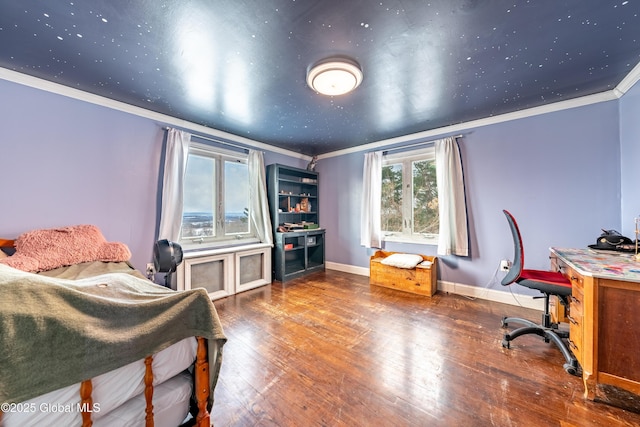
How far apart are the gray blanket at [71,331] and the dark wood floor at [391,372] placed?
717 mm

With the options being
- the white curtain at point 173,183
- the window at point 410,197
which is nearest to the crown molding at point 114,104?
the white curtain at point 173,183

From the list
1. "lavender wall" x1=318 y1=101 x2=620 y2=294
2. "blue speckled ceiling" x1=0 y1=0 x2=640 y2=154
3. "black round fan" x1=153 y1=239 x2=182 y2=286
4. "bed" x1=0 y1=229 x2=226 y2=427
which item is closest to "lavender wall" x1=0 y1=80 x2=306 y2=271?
"blue speckled ceiling" x1=0 y1=0 x2=640 y2=154

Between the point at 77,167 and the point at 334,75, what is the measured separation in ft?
8.77

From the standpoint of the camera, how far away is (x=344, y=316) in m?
2.50

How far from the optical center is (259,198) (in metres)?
3.76

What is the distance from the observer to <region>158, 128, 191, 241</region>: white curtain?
2740 millimetres

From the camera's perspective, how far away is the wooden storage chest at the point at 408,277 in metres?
3.08

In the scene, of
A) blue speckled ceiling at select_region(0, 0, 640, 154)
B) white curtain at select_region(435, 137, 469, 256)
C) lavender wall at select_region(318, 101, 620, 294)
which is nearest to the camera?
blue speckled ceiling at select_region(0, 0, 640, 154)

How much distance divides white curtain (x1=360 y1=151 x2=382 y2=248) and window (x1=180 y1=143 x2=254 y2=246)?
1978 millimetres

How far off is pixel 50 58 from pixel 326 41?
2216mm

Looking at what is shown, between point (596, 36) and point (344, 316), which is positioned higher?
point (596, 36)

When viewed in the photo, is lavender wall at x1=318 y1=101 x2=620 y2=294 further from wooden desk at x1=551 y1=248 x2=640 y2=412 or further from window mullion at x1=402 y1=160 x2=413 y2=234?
wooden desk at x1=551 y1=248 x2=640 y2=412

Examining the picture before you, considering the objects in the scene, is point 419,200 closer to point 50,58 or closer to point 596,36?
point 596,36

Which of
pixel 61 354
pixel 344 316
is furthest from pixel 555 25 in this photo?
pixel 61 354
